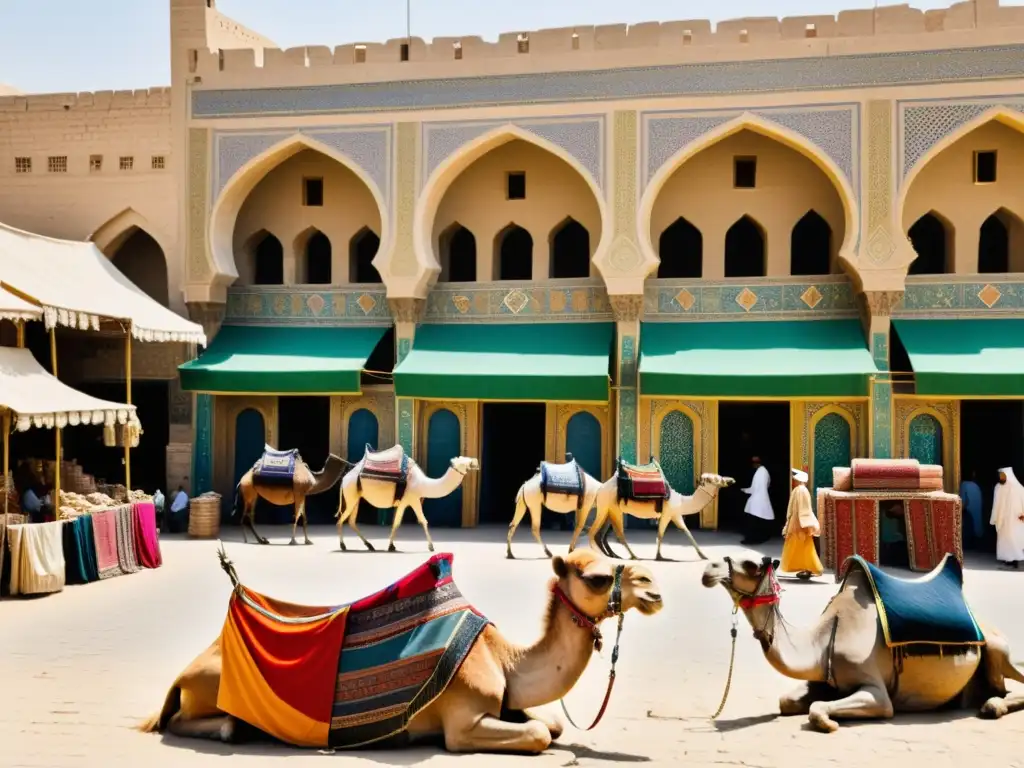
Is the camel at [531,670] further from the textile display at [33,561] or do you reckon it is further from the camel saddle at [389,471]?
the camel saddle at [389,471]

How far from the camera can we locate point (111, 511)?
12992 millimetres

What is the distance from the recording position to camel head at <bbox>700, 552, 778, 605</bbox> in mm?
6543

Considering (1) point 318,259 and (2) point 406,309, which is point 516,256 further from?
(1) point 318,259

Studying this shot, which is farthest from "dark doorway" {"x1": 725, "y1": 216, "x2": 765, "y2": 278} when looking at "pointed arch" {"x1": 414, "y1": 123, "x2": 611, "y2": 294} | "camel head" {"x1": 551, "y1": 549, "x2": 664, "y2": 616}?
"camel head" {"x1": 551, "y1": 549, "x2": 664, "y2": 616}

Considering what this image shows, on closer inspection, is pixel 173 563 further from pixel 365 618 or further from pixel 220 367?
pixel 365 618

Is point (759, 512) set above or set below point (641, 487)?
below

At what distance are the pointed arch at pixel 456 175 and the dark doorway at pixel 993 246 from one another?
605 centimetres

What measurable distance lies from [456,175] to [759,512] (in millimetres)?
7344

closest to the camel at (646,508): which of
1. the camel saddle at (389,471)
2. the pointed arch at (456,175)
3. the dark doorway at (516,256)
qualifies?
the camel saddle at (389,471)

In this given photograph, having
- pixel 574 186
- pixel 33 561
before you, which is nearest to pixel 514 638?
pixel 33 561

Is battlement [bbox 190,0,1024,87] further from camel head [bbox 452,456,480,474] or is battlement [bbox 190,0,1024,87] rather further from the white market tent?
camel head [bbox 452,456,480,474]

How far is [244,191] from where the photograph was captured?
1906 cm

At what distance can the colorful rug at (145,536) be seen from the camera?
44.1 ft

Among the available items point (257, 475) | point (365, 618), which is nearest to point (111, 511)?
point (257, 475)
